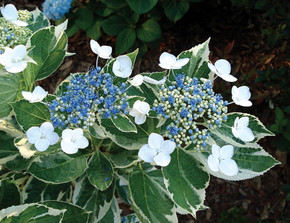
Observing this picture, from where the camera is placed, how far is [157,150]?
904mm

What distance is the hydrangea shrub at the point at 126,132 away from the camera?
3.05 feet

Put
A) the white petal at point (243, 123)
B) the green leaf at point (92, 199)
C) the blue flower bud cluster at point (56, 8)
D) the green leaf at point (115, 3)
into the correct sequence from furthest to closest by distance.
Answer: the green leaf at point (115, 3) < the blue flower bud cluster at point (56, 8) < the green leaf at point (92, 199) < the white petal at point (243, 123)

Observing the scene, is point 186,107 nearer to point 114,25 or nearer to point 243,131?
point 243,131

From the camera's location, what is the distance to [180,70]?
1.08m

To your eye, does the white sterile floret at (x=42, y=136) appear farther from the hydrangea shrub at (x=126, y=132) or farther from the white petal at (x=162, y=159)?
the white petal at (x=162, y=159)

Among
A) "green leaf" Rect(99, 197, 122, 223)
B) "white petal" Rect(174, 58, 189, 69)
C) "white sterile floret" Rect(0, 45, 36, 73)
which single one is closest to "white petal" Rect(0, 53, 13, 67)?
"white sterile floret" Rect(0, 45, 36, 73)

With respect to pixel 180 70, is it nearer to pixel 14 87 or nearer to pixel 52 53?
pixel 52 53

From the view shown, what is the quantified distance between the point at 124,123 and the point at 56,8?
5.07 feet

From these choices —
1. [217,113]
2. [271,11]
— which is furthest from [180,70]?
[271,11]

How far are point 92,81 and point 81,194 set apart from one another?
499 mm

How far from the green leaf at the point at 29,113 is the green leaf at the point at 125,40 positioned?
1423 millimetres

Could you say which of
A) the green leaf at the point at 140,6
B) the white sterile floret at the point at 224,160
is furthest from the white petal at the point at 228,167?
the green leaf at the point at 140,6

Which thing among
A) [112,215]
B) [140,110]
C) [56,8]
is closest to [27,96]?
[140,110]

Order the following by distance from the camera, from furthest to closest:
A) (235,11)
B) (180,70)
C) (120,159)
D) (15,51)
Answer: (235,11) → (120,159) → (180,70) → (15,51)
